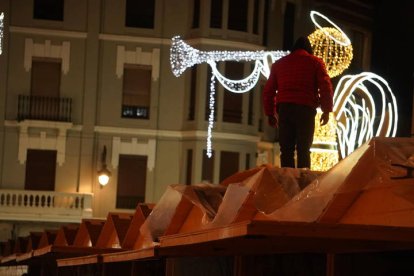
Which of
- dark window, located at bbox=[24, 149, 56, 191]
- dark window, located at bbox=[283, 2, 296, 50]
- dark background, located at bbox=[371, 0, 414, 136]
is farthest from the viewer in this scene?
dark window, located at bbox=[283, 2, 296, 50]

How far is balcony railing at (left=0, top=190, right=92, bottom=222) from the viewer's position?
4384 centimetres

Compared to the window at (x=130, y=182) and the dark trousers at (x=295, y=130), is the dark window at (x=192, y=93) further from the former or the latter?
the dark trousers at (x=295, y=130)

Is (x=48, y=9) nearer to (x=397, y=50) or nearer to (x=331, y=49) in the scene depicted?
(x=397, y=50)

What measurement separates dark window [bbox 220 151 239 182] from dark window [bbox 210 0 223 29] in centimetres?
465

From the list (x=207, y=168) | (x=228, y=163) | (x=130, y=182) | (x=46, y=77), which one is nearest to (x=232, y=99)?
(x=228, y=163)

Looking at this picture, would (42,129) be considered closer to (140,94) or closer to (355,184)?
(140,94)

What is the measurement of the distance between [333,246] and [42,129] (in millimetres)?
39614

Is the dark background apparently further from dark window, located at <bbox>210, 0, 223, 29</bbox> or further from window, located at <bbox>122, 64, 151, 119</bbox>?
window, located at <bbox>122, 64, 151, 119</bbox>

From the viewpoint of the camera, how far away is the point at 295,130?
12367 millimetres

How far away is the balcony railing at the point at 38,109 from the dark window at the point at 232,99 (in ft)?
19.0

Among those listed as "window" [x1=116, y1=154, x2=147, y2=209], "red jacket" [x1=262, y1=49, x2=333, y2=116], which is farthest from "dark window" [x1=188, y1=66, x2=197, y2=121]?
"red jacket" [x1=262, y1=49, x2=333, y2=116]

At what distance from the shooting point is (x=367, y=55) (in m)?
50.8

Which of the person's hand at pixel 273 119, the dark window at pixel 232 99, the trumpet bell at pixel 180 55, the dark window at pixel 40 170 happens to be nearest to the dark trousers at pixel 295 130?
the person's hand at pixel 273 119

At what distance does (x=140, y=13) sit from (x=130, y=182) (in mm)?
6215
